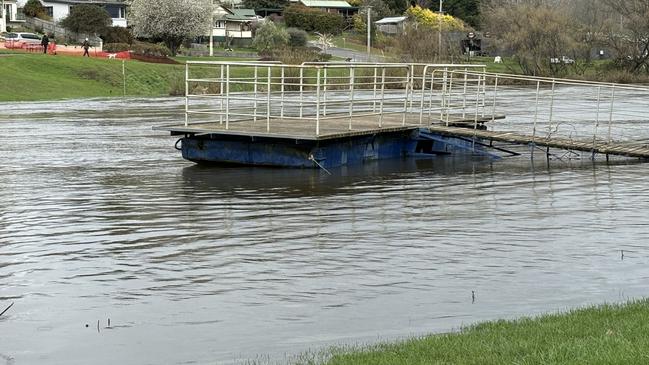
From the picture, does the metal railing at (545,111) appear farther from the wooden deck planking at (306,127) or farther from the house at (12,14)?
the house at (12,14)

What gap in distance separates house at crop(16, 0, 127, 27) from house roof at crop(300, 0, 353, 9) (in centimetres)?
3423

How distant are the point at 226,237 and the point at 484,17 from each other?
100184mm

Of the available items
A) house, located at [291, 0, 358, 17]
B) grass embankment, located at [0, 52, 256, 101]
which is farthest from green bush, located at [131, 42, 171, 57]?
house, located at [291, 0, 358, 17]

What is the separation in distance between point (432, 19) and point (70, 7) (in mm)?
38279

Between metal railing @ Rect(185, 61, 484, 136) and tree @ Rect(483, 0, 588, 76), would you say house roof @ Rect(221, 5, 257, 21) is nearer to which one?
tree @ Rect(483, 0, 588, 76)

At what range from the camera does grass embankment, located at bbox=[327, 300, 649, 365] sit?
8.29 m

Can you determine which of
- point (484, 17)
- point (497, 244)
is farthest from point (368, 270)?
point (484, 17)

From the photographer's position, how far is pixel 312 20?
126250 millimetres

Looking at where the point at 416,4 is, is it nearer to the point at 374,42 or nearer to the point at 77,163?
the point at 374,42

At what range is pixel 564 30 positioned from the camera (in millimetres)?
87375

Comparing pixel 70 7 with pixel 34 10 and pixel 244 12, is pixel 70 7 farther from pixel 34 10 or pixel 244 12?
pixel 244 12

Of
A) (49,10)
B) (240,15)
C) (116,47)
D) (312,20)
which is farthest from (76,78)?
(240,15)

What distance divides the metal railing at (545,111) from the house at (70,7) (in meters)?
64.0

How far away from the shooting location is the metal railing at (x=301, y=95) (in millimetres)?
24906
